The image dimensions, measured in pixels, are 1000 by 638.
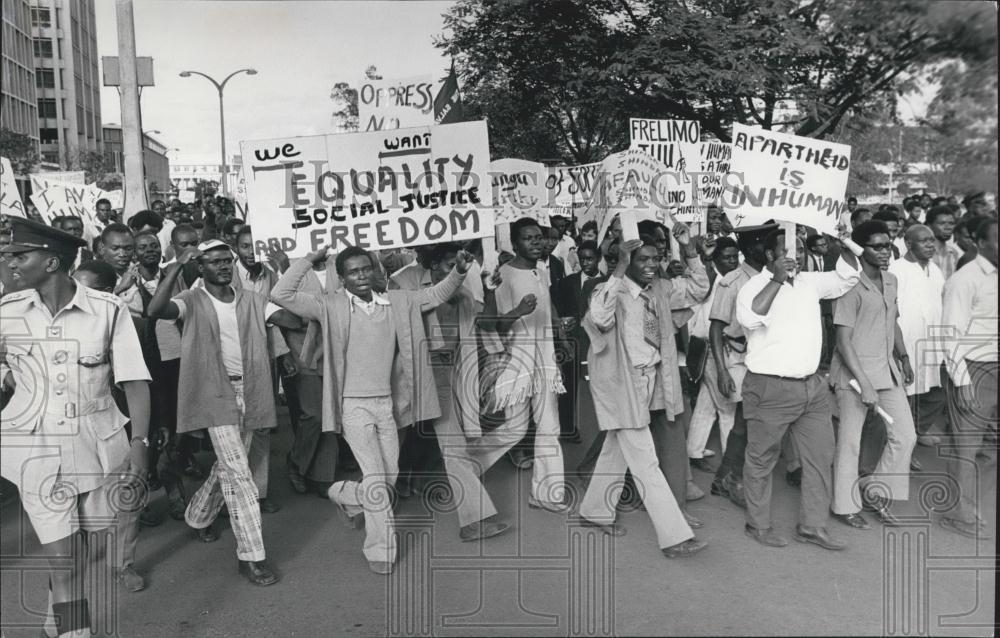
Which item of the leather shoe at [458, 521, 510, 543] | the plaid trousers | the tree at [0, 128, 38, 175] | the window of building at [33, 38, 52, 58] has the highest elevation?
the window of building at [33, 38, 52, 58]

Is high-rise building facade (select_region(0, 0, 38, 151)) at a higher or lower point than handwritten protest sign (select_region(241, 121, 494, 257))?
higher

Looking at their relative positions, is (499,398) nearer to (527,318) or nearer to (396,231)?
(527,318)

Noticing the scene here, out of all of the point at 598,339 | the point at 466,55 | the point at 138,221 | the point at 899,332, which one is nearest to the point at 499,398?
the point at 598,339

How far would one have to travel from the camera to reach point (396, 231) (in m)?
5.70

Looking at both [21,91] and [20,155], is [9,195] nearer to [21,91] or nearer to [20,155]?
[20,155]

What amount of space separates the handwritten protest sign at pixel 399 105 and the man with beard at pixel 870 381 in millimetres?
3949

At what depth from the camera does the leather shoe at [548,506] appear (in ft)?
19.0

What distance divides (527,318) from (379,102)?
315cm

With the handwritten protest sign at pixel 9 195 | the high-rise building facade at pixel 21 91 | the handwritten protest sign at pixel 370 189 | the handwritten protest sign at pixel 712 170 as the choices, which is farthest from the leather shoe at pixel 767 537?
the high-rise building facade at pixel 21 91

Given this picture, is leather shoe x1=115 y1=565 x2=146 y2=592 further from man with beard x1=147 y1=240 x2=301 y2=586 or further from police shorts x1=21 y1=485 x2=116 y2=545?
police shorts x1=21 y1=485 x2=116 y2=545

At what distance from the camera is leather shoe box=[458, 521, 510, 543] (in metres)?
5.33

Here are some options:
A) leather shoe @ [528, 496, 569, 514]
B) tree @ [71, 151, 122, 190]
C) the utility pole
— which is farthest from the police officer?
tree @ [71, 151, 122, 190]

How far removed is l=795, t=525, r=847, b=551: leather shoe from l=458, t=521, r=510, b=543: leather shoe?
1718mm

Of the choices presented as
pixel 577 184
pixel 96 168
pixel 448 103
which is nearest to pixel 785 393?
pixel 448 103
